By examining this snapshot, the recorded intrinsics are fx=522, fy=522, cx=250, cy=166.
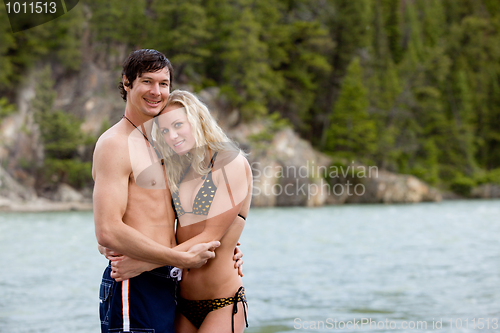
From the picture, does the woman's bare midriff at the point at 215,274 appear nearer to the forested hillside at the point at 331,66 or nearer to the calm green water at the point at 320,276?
the calm green water at the point at 320,276

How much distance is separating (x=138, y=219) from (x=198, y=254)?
0.35 meters

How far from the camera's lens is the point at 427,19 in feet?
184

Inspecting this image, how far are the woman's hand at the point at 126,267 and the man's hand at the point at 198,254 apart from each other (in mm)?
184

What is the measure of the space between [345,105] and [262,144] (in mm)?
9535

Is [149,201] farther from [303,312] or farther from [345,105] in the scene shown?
[345,105]

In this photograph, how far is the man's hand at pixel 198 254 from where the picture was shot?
2.52m

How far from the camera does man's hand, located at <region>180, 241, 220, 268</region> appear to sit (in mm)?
2517

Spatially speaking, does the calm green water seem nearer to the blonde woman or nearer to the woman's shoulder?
the blonde woman

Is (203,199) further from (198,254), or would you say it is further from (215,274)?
(215,274)

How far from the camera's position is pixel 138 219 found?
259cm

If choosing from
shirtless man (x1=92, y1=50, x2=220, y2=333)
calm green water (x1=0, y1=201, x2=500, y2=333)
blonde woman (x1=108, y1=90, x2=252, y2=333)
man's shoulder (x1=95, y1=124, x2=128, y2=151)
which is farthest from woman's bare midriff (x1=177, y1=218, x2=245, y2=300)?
calm green water (x1=0, y1=201, x2=500, y2=333)

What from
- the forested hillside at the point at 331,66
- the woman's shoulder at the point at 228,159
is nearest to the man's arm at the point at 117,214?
the woman's shoulder at the point at 228,159

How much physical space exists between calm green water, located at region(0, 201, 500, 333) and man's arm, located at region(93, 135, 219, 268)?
506 cm

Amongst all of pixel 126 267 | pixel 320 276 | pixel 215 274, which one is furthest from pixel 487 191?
pixel 126 267
